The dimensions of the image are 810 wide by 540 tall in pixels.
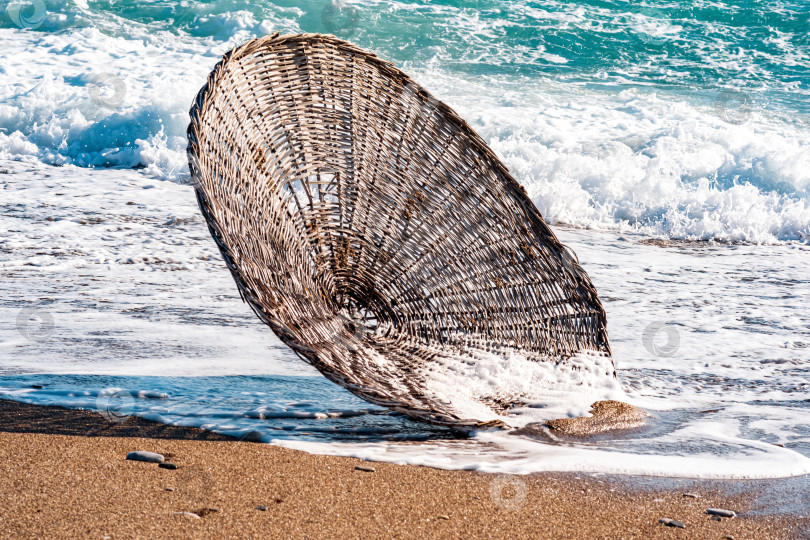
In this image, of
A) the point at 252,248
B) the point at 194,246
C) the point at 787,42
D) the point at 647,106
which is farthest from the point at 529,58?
the point at 252,248

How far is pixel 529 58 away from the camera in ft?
39.2

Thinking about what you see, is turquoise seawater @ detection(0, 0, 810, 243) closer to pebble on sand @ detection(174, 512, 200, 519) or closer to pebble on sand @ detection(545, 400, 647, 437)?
pebble on sand @ detection(545, 400, 647, 437)

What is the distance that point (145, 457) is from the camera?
1.89 metres

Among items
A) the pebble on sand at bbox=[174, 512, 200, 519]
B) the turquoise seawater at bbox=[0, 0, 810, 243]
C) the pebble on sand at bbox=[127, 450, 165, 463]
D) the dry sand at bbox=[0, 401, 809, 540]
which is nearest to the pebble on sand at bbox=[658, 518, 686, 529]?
the dry sand at bbox=[0, 401, 809, 540]

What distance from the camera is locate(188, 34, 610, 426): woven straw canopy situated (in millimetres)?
2502

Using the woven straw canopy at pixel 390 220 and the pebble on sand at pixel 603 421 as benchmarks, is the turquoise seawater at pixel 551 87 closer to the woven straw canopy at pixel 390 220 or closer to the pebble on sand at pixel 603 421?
the woven straw canopy at pixel 390 220

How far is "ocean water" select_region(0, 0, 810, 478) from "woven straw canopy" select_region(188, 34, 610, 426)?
234 mm

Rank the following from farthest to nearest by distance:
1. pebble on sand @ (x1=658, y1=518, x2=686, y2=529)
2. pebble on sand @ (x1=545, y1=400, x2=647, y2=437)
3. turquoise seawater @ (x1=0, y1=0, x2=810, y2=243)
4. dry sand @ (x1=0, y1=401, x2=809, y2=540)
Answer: turquoise seawater @ (x1=0, y1=0, x2=810, y2=243)
pebble on sand @ (x1=545, y1=400, x2=647, y2=437)
pebble on sand @ (x1=658, y1=518, x2=686, y2=529)
dry sand @ (x1=0, y1=401, x2=809, y2=540)

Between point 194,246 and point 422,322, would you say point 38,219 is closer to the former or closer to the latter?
point 194,246

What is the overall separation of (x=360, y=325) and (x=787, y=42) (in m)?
12.9

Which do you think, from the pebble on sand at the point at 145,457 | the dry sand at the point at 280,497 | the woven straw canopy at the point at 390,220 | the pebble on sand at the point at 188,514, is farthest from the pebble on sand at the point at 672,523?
the pebble on sand at the point at 145,457

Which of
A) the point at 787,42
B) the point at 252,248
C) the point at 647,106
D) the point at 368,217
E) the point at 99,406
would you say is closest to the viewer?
the point at 252,248

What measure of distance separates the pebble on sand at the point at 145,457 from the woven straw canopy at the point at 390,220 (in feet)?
2.06

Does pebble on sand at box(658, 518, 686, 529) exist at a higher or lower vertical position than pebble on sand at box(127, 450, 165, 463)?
higher
